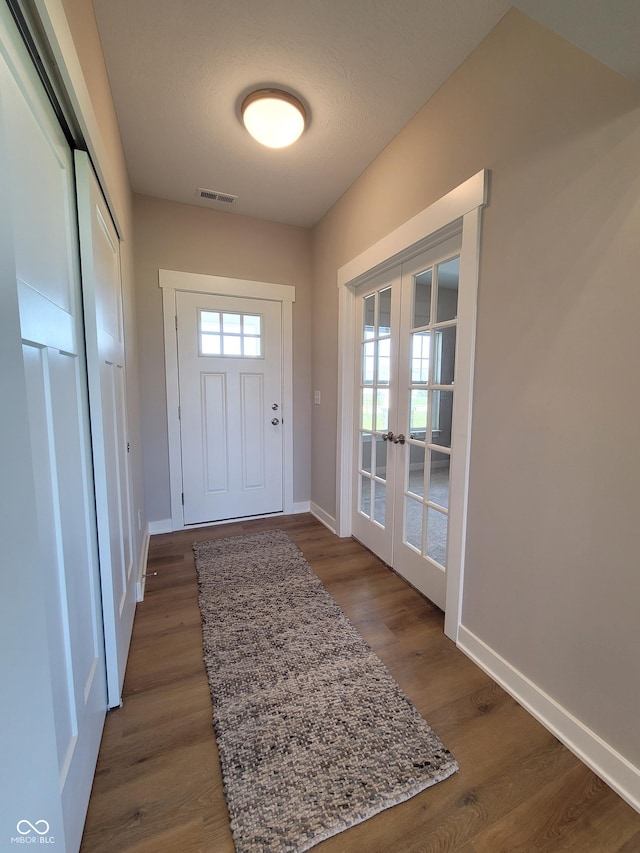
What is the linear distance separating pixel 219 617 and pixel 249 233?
9.53 ft

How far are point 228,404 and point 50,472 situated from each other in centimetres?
222

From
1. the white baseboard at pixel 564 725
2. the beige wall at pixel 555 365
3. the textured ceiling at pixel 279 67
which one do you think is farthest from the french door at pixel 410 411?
the textured ceiling at pixel 279 67

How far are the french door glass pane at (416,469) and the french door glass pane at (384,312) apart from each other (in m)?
0.80

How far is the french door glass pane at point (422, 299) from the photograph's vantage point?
6.36 feet

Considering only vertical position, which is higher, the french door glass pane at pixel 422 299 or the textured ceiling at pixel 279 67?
the textured ceiling at pixel 279 67

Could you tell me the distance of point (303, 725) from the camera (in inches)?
49.9

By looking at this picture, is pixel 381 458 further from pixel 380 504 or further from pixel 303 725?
pixel 303 725

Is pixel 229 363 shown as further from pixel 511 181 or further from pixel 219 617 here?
pixel 511 181

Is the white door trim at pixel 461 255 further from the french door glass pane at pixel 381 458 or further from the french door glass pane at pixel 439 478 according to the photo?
the french door glass pane at pixel 381 458

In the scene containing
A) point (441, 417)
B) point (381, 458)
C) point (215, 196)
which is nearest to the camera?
point (441, 417)

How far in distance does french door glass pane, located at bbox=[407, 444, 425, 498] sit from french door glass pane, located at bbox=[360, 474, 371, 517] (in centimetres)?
54

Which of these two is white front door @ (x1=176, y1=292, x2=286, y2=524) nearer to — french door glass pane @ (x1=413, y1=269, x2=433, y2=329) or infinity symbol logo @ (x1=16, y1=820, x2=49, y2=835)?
french door glass pane @ (x1=413, y1=269, x2=433, y2=329)

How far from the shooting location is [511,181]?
1.36 m

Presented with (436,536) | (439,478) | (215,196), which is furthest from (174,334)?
(436,536)
